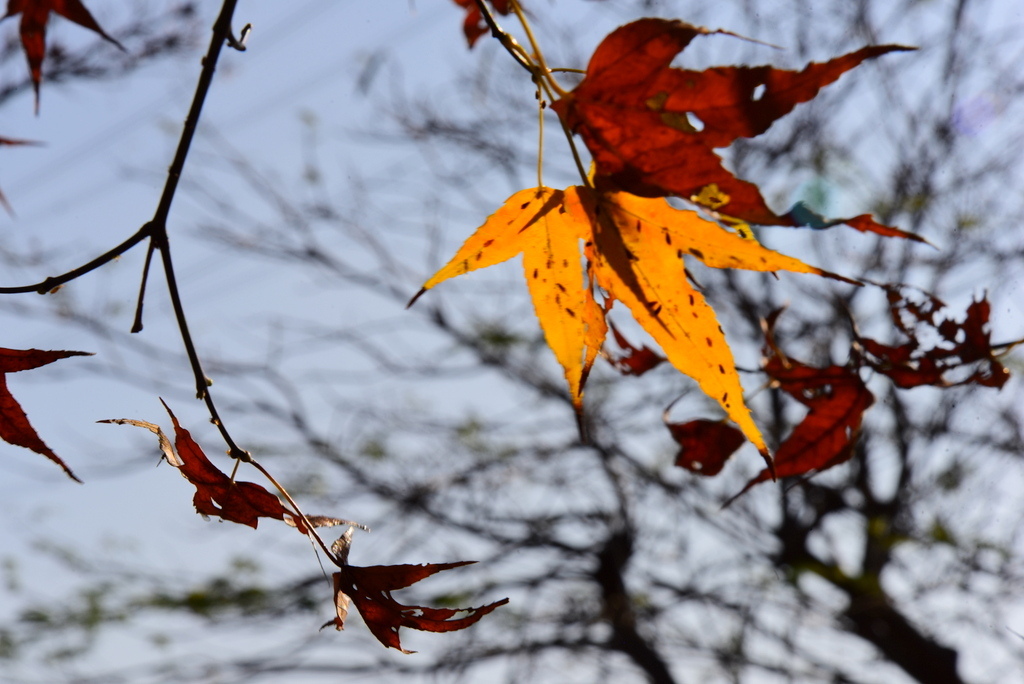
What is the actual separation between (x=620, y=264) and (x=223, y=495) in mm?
218

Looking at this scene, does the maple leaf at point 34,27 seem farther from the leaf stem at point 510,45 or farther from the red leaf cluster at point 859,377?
the red leaf cluster at point 859,377

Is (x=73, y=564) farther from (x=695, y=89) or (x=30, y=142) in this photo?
(x=695, y=89)

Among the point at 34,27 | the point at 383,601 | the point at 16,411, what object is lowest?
the point at 383,601

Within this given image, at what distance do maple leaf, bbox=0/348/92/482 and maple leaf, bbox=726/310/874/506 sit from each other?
1.36ft

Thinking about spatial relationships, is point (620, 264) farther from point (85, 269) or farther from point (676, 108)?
point (85, 269)

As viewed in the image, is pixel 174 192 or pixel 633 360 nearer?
pixel 174 192

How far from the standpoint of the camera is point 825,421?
22.5 inches

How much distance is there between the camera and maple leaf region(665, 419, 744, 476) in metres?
0.62

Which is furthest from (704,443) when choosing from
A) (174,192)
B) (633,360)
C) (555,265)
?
(174,192)

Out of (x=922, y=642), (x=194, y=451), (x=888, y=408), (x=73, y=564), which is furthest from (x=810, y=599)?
(x=194, y=451)

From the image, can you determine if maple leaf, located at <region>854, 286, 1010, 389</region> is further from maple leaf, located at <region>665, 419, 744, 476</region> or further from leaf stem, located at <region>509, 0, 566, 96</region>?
leaf stem, located at <region>509, 0, 566, 96</region>

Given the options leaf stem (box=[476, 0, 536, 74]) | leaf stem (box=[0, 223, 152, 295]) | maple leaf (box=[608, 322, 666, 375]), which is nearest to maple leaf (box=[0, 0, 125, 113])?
leaf stem (box=[0, 223, 152, 295])

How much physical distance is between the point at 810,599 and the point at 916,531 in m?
0.47

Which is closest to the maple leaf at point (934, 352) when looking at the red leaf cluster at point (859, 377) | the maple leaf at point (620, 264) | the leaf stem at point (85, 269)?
the red leaf cluster at point (859, 377)
